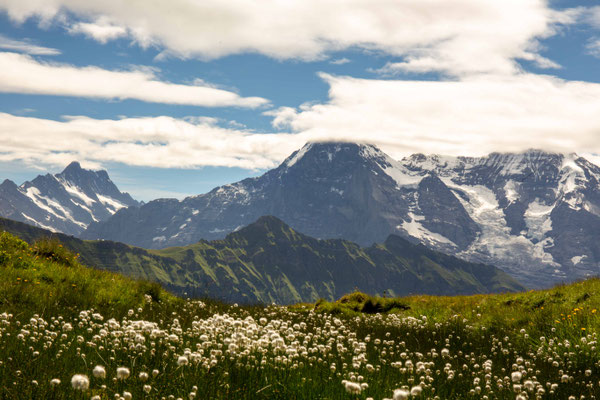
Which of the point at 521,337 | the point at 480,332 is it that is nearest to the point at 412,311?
the point at 480,332

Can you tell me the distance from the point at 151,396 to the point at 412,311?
19.3 meters

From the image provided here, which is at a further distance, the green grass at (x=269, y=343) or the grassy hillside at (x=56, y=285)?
the grassy hillside at (x=56, y=285)

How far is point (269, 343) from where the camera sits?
8547 millimetres

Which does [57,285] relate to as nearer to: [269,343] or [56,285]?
[56,285]

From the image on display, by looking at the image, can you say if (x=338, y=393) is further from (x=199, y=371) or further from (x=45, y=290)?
(x=45, y=290)

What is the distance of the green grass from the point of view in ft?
22.6

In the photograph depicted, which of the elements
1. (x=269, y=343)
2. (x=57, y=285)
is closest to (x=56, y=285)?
(x=57, y=285)

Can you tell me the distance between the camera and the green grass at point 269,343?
6.88m

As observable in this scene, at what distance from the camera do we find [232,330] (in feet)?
31.9

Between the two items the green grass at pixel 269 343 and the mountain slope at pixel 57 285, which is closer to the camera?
the green grass at pixel 269 343

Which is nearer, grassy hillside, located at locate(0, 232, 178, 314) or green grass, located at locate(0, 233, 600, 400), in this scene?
green grass, located at locate(0, 233, 600, 400)

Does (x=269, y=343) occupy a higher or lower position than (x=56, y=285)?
higher

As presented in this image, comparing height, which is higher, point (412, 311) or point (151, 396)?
point (151, 396)

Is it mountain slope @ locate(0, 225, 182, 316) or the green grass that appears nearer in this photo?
the green grass
